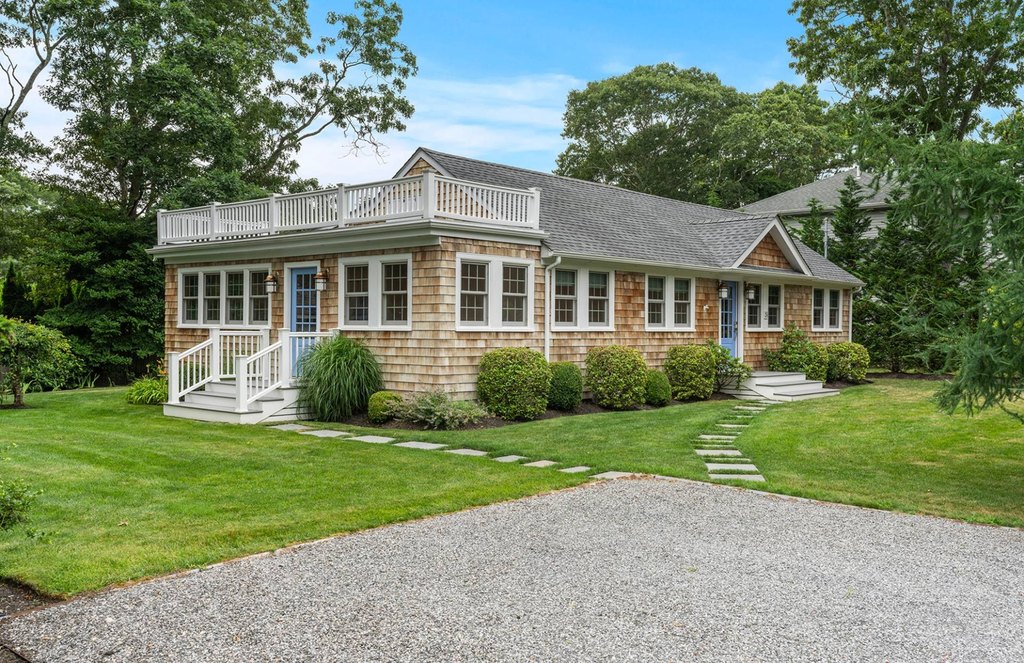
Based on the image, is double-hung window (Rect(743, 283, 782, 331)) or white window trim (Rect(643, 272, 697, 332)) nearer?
white window trim (Rect(643, 272, 697, 332))

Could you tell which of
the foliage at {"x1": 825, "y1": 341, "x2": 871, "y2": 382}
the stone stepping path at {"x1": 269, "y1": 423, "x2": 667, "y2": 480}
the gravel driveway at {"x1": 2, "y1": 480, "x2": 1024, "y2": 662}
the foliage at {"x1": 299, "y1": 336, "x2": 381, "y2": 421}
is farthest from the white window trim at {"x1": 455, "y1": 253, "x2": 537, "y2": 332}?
the foliage at {"x1": 825, "y1": 341, "x2": 871, "y2": 382}

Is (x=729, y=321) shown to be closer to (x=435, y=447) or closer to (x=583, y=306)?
(x=583, y=306)

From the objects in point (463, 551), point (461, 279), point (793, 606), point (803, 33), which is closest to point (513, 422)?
point (461, 279)

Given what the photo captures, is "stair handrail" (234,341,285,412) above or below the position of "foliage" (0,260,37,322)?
below

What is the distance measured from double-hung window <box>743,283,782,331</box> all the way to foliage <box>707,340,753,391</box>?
205 centimetres

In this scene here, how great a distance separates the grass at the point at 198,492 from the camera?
5.38 m

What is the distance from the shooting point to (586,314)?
15938 millimetres

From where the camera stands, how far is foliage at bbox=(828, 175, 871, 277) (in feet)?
80.9

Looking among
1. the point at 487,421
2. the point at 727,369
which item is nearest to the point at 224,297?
the point at 487,421

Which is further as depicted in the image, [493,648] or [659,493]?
[659,493]

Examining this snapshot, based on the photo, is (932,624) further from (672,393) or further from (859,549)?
(672,393)

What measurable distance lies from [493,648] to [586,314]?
1226 cm

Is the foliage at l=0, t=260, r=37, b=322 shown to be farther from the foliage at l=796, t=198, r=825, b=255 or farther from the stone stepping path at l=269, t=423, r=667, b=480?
the foliage at l=796, t=198, r=825, b=255

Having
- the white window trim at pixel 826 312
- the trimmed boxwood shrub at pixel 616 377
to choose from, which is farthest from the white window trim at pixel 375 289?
the white window trim at pixel 826 312
